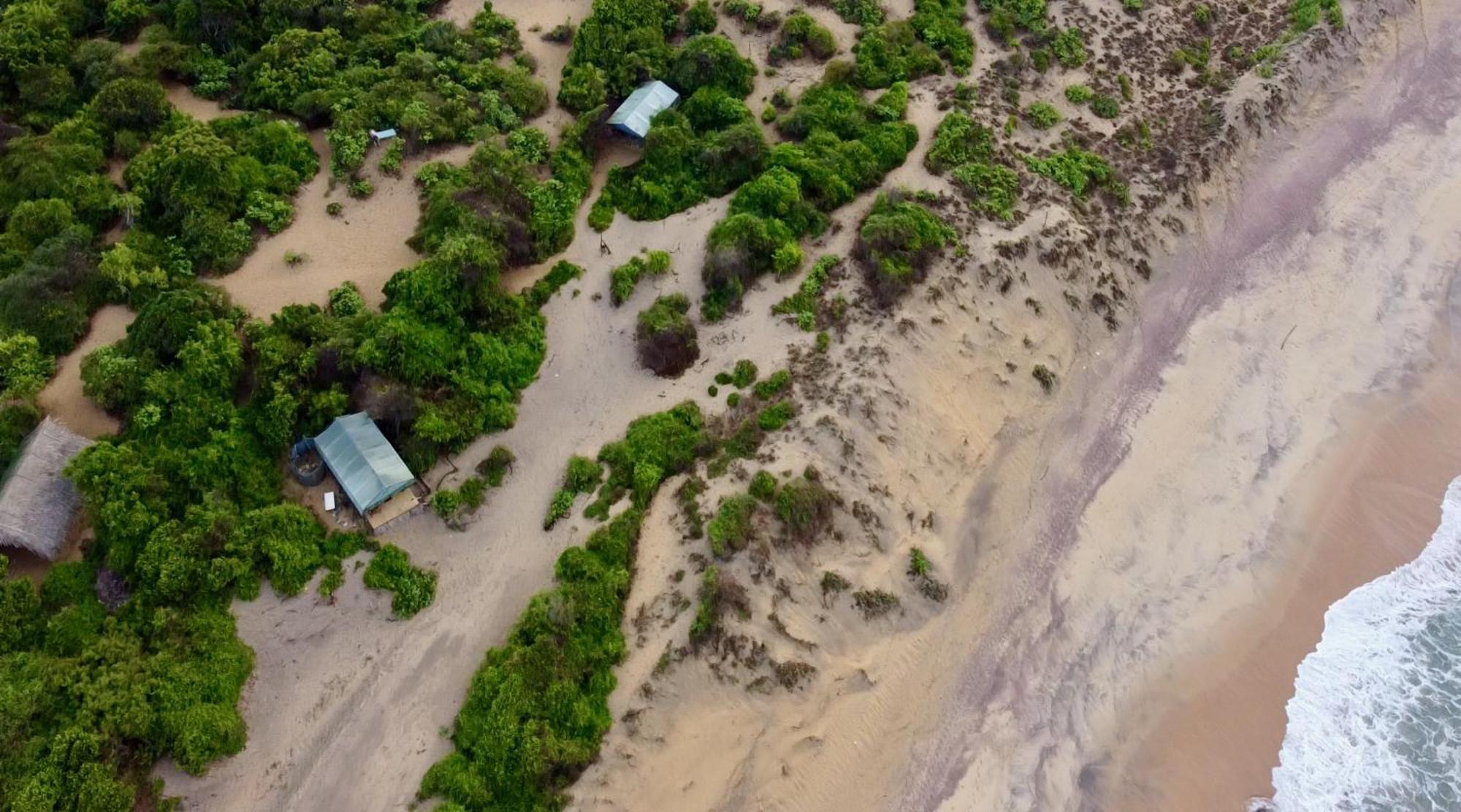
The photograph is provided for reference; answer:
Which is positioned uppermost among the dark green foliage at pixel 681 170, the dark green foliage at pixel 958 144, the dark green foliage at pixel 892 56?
the dark green foliage at pixel 892 56

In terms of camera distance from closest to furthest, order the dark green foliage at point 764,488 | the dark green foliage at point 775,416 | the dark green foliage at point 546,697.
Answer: the dark green foliage at point 546,697 → the dark green foliage at point 764,488 → the dark green foliage at point 775,416

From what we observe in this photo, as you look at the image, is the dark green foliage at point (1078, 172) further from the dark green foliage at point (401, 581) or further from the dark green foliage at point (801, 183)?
the dark green foliage at point (401, 581)

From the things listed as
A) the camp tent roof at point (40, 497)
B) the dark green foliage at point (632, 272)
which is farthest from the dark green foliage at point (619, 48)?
the camp tent roof at point (40, 497)

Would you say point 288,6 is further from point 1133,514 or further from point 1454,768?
point 1454,768

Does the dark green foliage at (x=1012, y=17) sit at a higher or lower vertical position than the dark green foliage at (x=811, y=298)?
→ higher

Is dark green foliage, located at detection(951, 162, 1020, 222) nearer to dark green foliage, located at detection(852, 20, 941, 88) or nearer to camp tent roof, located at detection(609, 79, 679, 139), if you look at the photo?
dark green foliage, located at detection(852, 20, 941, 88)

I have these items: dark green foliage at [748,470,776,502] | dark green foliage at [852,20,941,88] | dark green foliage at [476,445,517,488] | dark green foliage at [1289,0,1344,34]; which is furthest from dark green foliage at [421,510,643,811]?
dark green foliage at [1289,0,1344,34]
